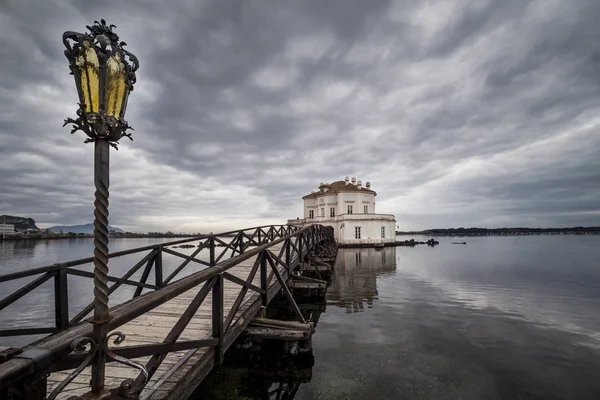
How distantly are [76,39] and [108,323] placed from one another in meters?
2.41

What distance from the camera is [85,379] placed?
11.5 ft

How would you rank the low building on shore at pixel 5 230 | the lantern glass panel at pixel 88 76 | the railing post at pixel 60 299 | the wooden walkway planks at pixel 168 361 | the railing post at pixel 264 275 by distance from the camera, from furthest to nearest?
the low building on shore at pixel 5 230 < the railing post at pixel 264 275 < the railing post at pixel 60 299 < the wooden walkway planks at pixel 168 361 < the lantern glass panel at pixel 88 76

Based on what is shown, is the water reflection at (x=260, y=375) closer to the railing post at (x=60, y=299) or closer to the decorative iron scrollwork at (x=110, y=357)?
the railing post at (x=60, y=299)

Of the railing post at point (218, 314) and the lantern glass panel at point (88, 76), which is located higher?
the lantern glass panel at point (88, 76)

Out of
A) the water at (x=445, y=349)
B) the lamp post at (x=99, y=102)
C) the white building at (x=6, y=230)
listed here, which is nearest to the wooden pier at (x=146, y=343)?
the lamp post at (x=99, y=102)

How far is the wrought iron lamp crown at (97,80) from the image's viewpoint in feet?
7.68

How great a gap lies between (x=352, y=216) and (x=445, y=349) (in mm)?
39665

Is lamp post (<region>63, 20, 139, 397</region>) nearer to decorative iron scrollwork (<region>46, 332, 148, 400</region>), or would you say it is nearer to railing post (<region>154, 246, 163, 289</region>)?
decorative iron scrollwork (<region>46, 332, 148, 400</region>)

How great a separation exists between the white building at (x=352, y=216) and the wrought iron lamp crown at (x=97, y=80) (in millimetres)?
45478

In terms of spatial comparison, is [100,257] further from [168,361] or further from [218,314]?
[168,361]

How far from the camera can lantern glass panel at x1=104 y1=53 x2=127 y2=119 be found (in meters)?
2.41

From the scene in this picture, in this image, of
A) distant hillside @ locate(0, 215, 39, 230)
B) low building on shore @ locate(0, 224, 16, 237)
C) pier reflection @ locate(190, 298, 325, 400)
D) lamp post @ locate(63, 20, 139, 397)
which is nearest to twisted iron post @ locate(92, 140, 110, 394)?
lamp post @ locate(63, 20, 139, 397)

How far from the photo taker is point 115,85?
2473 millimetres

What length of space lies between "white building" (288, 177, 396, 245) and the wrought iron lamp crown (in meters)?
45.5
